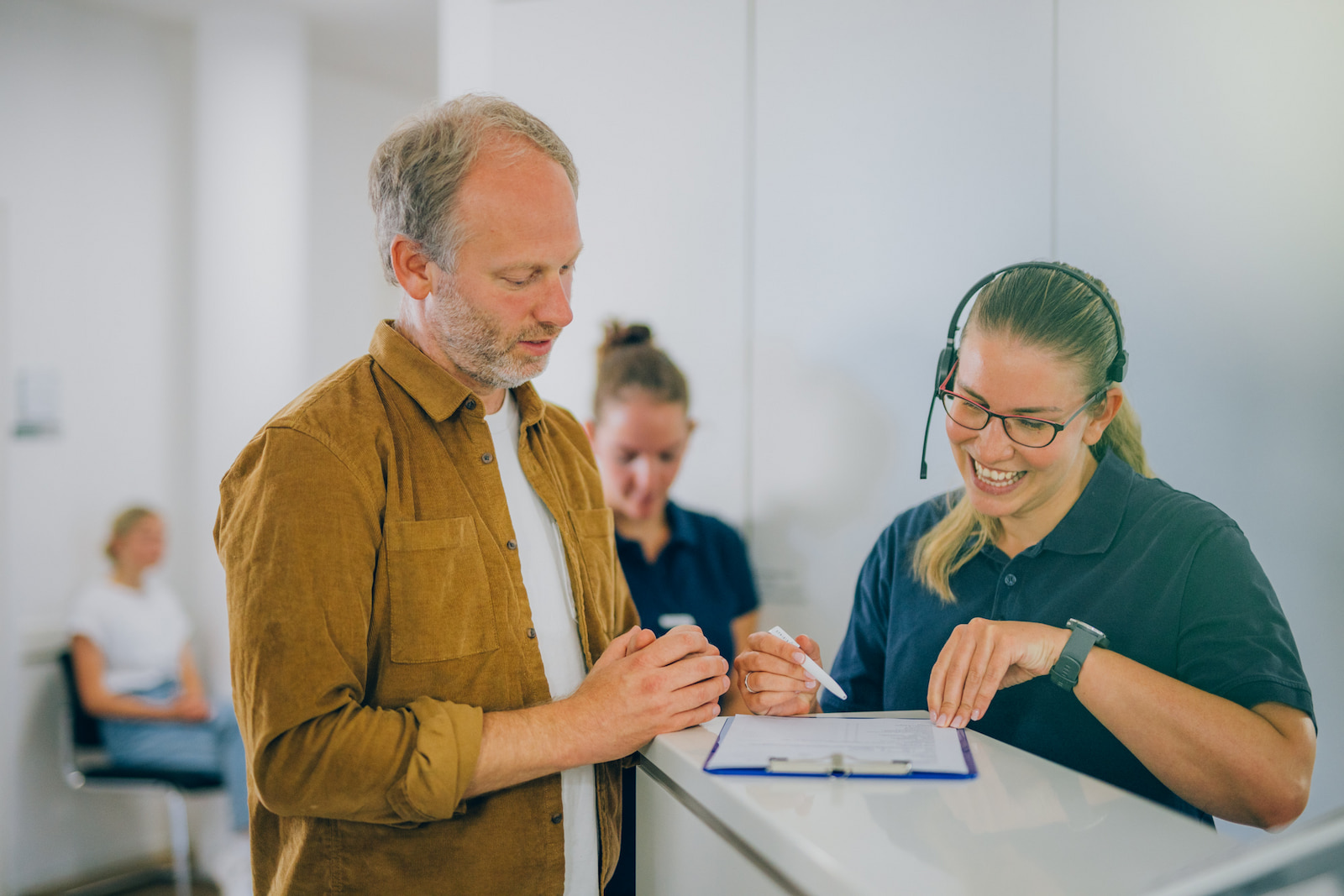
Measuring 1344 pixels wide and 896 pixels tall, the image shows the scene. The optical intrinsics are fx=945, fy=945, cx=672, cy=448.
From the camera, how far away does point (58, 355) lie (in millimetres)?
3367

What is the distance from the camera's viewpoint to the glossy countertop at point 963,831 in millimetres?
742

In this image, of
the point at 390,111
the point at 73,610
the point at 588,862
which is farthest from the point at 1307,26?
the point at 390,111

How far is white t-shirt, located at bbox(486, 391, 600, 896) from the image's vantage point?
1253 mm

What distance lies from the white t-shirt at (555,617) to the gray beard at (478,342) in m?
0.10

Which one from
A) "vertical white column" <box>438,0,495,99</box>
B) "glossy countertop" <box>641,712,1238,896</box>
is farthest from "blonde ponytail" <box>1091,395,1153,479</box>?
"vertical white column" <box>438,0,495,99</box>

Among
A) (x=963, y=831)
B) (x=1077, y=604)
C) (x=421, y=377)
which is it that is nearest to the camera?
(x=963, y=831)

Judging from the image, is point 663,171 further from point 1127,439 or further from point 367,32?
point 367,32

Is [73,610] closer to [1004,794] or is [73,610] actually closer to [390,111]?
[390,111]

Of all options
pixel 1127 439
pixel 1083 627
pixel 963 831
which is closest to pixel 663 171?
pixel 1127 439

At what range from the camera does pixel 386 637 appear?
1116mm

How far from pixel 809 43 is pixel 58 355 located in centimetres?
307

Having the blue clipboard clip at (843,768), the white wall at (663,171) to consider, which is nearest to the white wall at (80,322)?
the white wall at (663,171)

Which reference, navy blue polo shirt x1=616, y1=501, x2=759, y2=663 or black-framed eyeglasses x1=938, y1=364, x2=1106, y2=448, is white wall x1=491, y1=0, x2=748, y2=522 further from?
black-framed eyeglasses x1=938, y1=364, x2=1106, y2=448

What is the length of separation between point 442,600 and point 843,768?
19.8 inches
